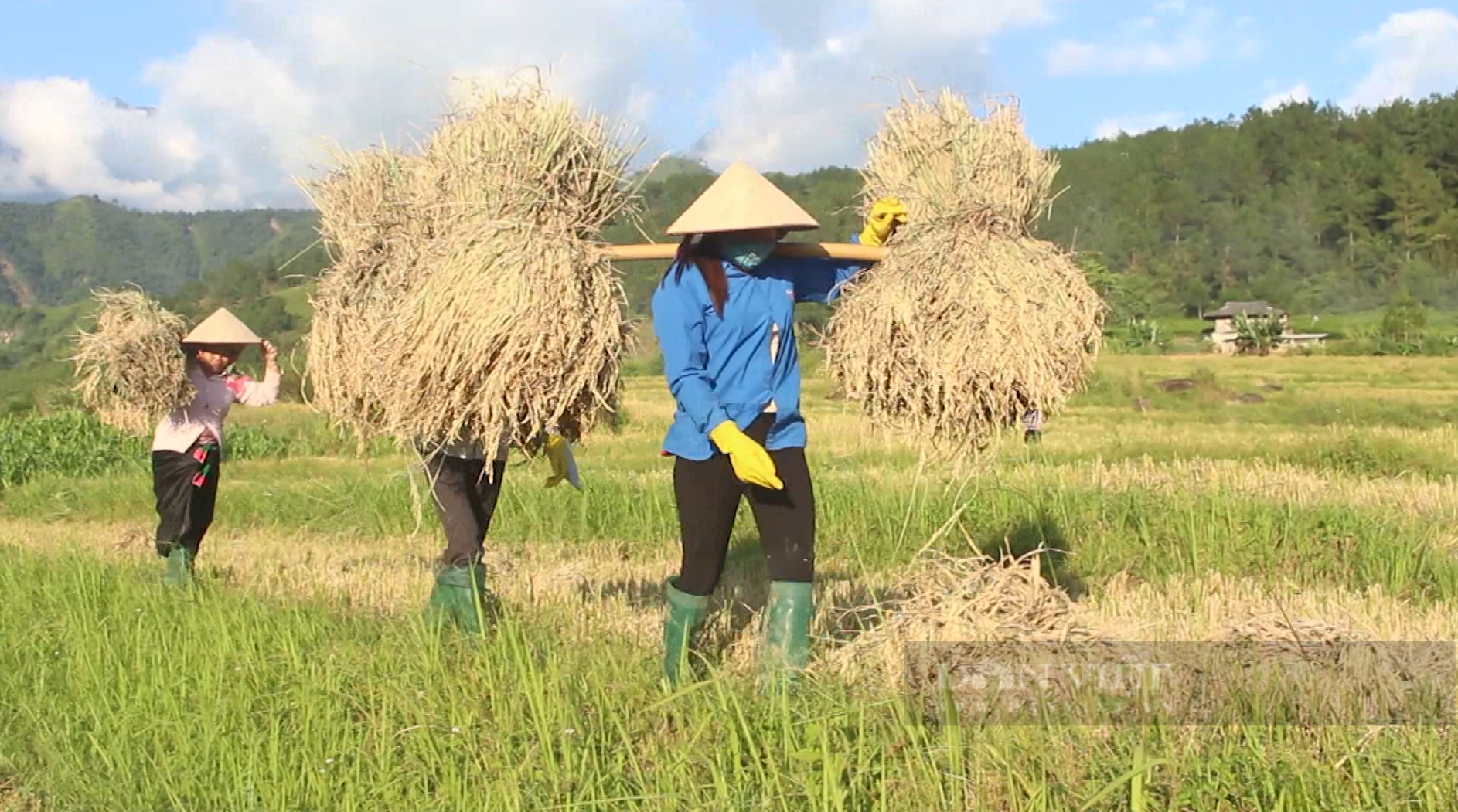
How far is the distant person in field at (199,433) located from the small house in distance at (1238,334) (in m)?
37.3

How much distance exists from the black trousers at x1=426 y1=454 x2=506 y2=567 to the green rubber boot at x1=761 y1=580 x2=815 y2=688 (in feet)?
4.61

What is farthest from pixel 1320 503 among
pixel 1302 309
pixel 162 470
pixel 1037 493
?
pixel 1302 309

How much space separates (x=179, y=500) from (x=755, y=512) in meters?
3.66

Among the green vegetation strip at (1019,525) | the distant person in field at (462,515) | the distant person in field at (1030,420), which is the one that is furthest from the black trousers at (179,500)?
the distant person in field at (1030,420)

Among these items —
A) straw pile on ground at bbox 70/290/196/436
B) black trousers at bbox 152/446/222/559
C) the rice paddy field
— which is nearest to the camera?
the rice paddy field

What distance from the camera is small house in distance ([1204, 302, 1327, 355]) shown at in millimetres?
42344

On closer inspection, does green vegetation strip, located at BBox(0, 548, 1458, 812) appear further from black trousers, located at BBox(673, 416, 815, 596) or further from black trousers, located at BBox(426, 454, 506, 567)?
black trousers, located at BBox(426, 454, 506, 567)

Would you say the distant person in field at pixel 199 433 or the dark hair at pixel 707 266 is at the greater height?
the dark hair at pixel 707 266

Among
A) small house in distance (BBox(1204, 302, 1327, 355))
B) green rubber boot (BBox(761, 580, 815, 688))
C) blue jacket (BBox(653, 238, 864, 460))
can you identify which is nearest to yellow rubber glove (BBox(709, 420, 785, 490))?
blue jacket (BBox(653, 238, 864, 460))

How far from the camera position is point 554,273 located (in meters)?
4.31

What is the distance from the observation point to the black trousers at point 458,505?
5234 mm

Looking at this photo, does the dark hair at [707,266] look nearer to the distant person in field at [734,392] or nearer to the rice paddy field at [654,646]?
the distant person in field at [734,392]

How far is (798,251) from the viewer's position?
465 cm

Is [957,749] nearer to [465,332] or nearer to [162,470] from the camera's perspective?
[465,332]
